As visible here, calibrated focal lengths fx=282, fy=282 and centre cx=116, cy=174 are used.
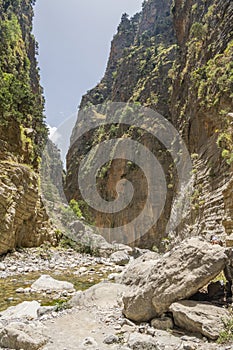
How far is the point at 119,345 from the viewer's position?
4316mm

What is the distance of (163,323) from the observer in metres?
4.88

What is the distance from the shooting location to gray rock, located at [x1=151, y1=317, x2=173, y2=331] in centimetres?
483

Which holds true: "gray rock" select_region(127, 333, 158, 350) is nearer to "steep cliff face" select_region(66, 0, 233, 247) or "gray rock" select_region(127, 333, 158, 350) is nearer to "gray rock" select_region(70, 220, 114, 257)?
"steep cliff face" select_region(66, 0, 233, 247)

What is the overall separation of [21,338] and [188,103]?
22.6m

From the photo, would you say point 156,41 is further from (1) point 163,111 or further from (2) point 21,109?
(2) point 21,109

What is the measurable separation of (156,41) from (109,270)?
4466cm

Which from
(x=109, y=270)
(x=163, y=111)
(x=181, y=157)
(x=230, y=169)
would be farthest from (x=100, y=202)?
(x=230, y=169)

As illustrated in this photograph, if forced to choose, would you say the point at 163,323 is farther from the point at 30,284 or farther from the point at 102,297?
the point at 30,284

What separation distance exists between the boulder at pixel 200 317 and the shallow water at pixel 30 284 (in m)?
4.16

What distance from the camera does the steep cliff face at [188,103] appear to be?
14798mm

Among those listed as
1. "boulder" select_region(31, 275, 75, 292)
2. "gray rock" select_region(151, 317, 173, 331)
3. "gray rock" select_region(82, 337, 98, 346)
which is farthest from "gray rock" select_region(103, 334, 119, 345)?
"boulder" select_region(31, 275, 75, 292)

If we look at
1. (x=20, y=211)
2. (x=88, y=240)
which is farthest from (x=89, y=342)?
(x=88, y=240)

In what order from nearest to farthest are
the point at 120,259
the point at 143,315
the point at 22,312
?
the point at 143,315 → the point at 22,312 → the point at 120,259

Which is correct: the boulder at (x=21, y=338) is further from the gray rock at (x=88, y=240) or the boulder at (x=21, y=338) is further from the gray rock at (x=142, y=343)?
the gray rock at (x=88, y=240)
